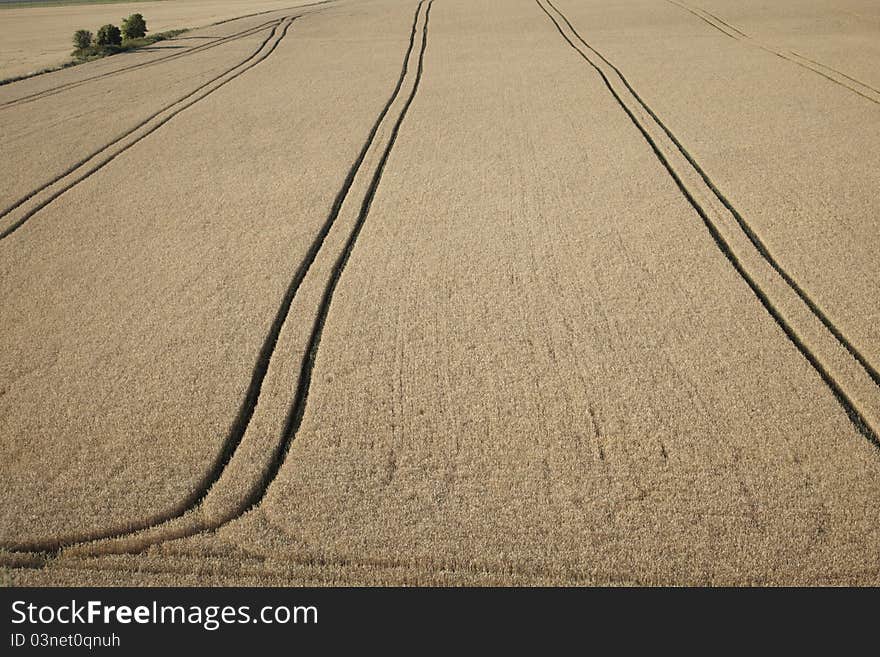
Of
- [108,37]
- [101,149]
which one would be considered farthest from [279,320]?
[108,37]

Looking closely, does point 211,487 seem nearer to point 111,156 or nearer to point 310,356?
point 310,356

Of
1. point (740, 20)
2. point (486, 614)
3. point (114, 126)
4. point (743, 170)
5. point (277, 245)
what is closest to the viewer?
point (486, 614)

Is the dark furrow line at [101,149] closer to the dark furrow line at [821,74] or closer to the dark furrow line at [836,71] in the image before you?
the dark furrow line at [821,74]

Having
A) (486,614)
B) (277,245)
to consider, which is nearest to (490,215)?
(277,245)

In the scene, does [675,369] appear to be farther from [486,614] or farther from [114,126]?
[114,126]

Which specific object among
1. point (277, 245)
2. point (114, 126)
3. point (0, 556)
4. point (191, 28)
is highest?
point (191, 28)

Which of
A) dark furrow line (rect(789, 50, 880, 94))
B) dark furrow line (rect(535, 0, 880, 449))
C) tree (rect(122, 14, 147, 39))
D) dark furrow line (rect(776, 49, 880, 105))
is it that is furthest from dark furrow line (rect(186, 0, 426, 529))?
tree (rect(122, 14, 147, 39))
